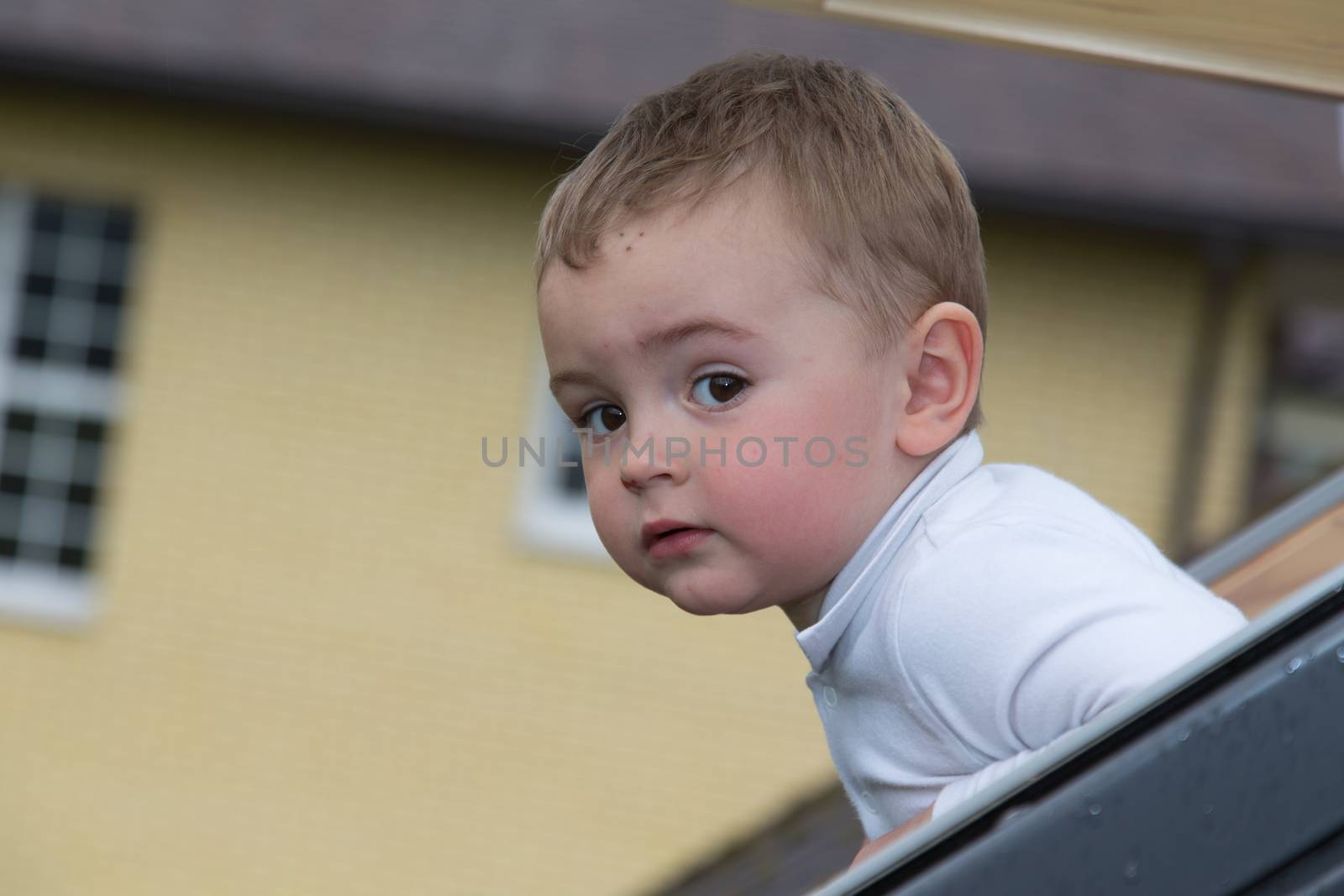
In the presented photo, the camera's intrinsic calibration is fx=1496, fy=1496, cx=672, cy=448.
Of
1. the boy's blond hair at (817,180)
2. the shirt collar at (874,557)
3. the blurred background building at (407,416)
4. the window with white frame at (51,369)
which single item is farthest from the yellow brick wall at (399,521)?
the shirt collar at (874,557)

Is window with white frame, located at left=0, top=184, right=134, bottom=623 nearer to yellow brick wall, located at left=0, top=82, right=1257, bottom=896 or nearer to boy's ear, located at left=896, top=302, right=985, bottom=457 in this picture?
yellow brick wall, located at left=0, top=82, right=1257, bottom=896

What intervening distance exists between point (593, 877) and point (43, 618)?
390 centimetres

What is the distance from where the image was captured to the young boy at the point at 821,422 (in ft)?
4.15

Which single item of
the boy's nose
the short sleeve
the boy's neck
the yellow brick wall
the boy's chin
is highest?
the yellow brick wall

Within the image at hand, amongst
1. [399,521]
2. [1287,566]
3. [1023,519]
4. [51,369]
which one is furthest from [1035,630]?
[51,369]

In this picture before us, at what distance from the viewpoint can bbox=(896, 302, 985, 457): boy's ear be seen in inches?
55.7

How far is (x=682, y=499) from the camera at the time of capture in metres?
1.32

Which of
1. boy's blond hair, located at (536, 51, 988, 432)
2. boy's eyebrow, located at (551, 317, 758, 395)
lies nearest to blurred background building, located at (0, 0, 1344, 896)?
boy's blond hair, located at (536, 51, 988, 432)

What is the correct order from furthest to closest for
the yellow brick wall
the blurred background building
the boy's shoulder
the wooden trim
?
the yellow brick wall
the blurred background building
the wooden trim
the boy's shoulder

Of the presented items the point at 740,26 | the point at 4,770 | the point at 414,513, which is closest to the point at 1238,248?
the point at 740,26

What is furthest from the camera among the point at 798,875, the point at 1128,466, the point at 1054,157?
the point at 1128,466

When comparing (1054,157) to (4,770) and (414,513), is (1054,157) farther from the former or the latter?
(4,770)

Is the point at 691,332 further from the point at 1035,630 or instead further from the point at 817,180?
the point at 1035,630

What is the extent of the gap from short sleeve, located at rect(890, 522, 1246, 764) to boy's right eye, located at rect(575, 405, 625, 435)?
0.31 metres
